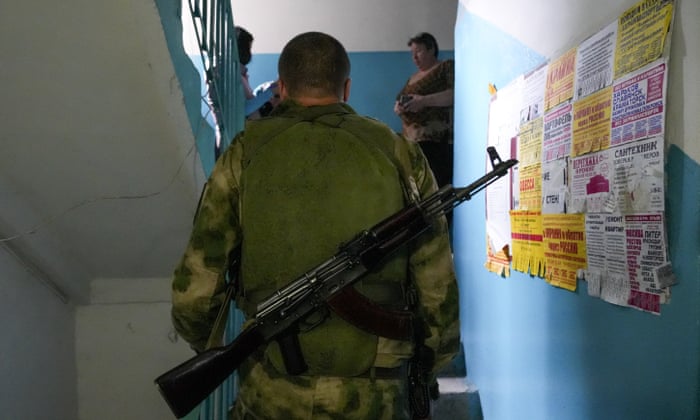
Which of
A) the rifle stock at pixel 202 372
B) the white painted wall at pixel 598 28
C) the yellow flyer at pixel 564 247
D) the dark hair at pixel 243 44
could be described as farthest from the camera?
the dark hair at pixel 243 44

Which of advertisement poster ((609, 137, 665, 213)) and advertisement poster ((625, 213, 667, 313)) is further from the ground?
advertisement poster ((609, 137, 665, 213))

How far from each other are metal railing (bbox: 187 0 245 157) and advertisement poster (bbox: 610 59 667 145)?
4.02 feet

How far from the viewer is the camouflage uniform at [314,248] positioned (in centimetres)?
104

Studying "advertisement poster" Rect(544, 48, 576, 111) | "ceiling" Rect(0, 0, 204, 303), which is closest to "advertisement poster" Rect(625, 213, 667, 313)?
"advertisement poster" Rect(544, 48, 576, 111)

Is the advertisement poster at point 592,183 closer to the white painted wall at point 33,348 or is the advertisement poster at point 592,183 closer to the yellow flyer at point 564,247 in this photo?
the yellow flyer at point 564,247

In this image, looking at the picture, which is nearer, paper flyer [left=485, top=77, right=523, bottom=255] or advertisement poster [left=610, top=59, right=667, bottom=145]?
advertisement poster [left=610, top=59, right=667, bottom=145]

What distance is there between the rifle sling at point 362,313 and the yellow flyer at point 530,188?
704mm

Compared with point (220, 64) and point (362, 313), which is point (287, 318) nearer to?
point (362, 313)

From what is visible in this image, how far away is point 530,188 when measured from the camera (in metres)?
1.58

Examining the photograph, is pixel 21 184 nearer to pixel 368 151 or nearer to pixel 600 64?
pixel 368 151

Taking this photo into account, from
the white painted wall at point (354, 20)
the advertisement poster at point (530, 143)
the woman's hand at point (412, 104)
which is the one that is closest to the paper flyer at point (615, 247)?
the advertisement poster at point (530, 143)

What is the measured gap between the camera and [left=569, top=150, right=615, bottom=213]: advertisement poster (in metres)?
1.14

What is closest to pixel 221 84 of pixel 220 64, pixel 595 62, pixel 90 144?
pixel 220 64

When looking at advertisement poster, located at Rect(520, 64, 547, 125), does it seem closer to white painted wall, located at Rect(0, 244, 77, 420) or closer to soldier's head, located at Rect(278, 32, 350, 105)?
soldier's head, located at Rect(278, 32, 350, 105)
